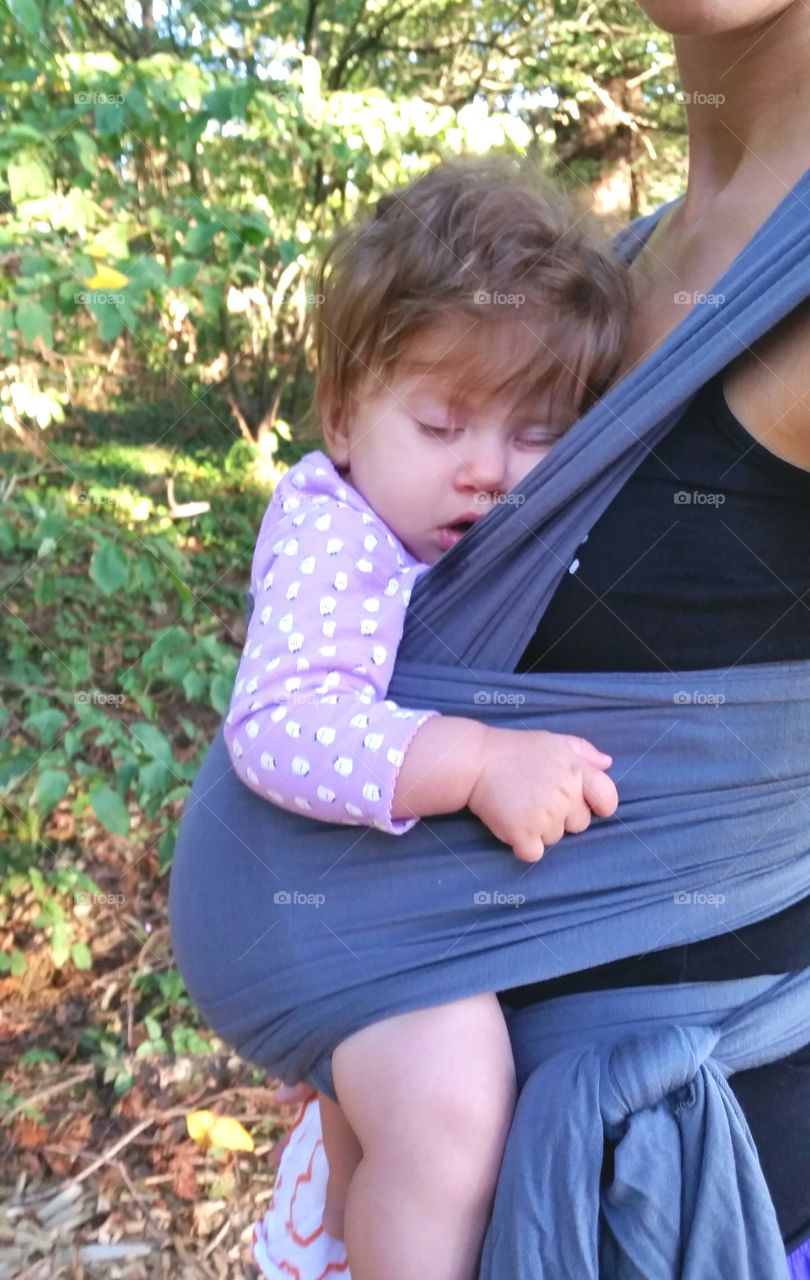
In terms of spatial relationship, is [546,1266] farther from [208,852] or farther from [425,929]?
[208,852]

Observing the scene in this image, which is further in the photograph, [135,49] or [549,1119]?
[135,49]

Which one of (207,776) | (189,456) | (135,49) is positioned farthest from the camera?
(189,456)

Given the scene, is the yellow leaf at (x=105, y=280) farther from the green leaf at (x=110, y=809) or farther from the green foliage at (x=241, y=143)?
the green leaf at (x=110, y=809)

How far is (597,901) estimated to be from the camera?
935 mm

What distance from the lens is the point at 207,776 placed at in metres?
1.21

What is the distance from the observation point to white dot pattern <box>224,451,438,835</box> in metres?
0.95

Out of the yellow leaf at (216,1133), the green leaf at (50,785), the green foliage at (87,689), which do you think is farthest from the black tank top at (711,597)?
the yellow leaf at (216,1133)

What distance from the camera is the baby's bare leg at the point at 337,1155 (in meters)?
1.15

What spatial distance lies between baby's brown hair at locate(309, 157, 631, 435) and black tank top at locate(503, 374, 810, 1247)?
0.80 feet

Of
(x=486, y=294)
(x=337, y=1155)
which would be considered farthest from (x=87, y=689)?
(x=486, y=294)

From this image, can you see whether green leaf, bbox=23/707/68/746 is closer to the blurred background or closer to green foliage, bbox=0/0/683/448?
the blurred background

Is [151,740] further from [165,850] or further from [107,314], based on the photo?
[107,314]

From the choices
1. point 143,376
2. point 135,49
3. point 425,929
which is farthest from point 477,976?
point 143,376

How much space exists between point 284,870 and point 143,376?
223 inches
